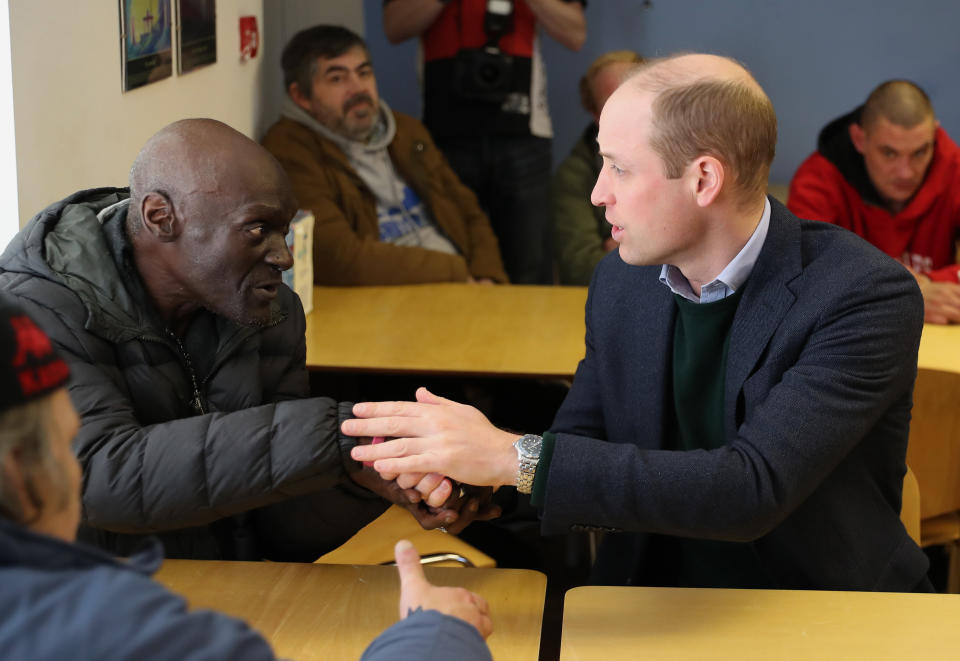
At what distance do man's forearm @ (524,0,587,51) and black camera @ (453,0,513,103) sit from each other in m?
0.13

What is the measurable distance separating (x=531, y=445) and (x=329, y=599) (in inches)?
13.9

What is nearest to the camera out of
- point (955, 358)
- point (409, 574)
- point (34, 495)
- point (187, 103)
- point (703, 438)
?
point (34, 495)

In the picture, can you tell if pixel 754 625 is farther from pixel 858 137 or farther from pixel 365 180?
pixel 858 137

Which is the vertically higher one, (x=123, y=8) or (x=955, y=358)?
(x=123, y=8)

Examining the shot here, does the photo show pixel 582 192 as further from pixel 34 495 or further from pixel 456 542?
pixel 34 495

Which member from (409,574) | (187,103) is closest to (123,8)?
(187,103)

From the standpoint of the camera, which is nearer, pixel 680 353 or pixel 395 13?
pixel 680 353

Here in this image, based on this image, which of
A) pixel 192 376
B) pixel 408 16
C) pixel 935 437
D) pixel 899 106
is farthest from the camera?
pixel 408 16

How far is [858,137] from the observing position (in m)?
3.98

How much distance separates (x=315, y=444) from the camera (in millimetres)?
1595

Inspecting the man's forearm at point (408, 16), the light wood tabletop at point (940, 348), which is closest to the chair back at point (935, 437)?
the light wood tabletop at point (940, 348)

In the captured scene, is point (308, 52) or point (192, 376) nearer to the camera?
point (192, 376)

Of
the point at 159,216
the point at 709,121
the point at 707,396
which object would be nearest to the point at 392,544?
the point at 707,396

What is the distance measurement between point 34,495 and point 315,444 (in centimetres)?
77
